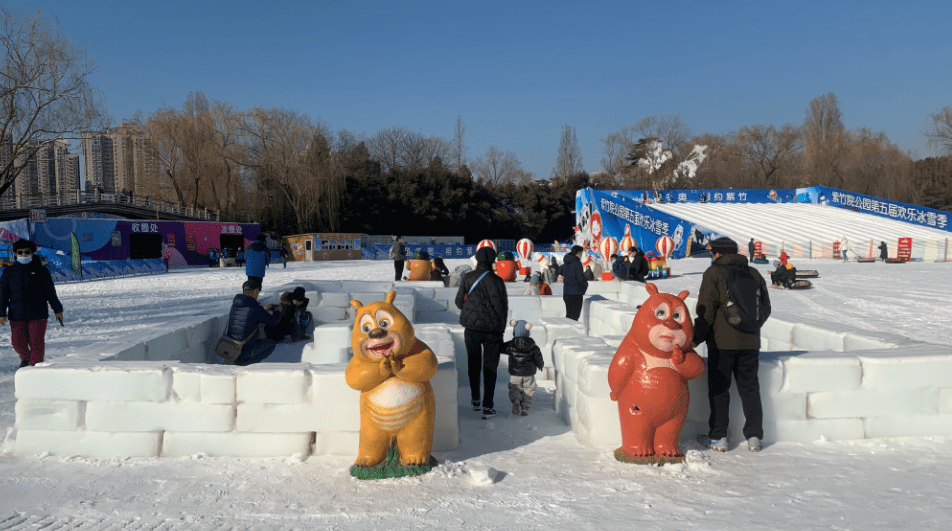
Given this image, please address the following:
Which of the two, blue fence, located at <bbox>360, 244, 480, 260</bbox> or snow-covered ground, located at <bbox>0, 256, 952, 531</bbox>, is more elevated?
blue fence, located at <bbox>360, 244, 480, 260</bbox>

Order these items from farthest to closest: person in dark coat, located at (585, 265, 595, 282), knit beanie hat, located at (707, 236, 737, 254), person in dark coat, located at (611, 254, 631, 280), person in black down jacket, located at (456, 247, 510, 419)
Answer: person in dark coat, located at (611, 254, 631, 280)
person in dark coat, located at (585, 265, 595, 282)
person in black down jacket, located at (456, 247, 510, 419)
knit beanie hat, located at (707, 236, 737, 254)

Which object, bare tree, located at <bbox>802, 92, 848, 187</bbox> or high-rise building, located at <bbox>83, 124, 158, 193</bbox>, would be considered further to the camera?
bare tree, located at <bbox>802, 92, 848, 187</bbox>

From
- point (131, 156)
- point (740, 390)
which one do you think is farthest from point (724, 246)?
point (131, 156)

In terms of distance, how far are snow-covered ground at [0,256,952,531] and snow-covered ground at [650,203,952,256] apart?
2622cm

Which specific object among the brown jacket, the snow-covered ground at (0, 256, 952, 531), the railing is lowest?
the snow-covered ground at (0, 256, 952, 531)

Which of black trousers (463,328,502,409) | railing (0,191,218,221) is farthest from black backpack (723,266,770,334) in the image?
railing (0,191,218,221)

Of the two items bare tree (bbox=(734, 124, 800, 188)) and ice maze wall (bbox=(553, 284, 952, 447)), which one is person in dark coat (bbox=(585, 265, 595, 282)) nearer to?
ice maze wall (bbox=(553, 284, 952, 447))

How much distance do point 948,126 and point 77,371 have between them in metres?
55.2

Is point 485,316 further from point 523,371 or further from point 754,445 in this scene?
point 754,445

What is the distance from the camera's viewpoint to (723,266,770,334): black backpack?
12.0ft

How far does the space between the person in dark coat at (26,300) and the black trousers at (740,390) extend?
587 cm

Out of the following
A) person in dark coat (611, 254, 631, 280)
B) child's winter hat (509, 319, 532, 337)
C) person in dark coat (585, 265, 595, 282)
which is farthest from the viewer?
person in dark coat (611, 254, 631, 280)

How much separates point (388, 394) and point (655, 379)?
61.9 inches

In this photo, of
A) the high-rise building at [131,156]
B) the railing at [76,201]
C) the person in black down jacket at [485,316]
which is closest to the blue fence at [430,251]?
the railing at [76,201]
